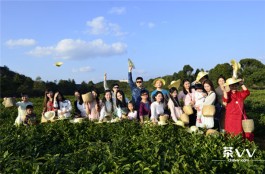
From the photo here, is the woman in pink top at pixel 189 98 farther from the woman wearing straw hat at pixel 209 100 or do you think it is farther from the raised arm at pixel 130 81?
the raised arm at pixel 130 81

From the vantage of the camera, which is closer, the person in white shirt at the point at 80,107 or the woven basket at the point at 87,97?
the woven basket at the point at 87,97

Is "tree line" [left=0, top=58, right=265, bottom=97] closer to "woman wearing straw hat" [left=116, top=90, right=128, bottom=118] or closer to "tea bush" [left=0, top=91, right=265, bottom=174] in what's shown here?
"woman wearing straw hat" [left=116, top=90, right=128, bottom=118]

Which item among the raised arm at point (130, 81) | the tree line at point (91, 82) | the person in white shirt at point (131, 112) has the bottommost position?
the person in white shirt at point (131, 112)

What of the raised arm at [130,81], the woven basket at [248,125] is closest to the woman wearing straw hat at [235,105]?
the woven basket at [248,125]

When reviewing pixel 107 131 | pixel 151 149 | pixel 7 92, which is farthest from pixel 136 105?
pixel 7 92

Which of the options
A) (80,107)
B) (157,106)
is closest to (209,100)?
(157,106)

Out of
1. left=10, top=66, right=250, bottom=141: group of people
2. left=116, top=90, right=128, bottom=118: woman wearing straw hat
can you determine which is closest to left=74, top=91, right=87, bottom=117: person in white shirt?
left=10, top=66, right=250, bottom=141: group of people

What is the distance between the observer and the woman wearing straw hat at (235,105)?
247 inches

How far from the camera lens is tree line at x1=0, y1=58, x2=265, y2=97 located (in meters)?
33.7

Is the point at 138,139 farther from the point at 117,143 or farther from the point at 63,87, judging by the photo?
the point at 63,87

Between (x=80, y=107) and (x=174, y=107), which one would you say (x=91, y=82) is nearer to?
(x=80, y=107)
